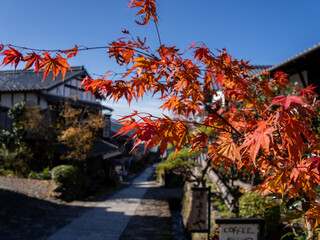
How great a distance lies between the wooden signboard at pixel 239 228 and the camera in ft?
14.2

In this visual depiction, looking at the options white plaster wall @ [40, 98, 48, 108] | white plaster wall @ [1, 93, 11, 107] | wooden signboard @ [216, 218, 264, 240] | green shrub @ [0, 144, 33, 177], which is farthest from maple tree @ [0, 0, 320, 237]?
white plaster wall @ [1, 93, 11, 107]

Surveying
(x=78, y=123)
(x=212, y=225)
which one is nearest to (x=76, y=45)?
(x=212, y=225)

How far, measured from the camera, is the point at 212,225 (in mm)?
7996

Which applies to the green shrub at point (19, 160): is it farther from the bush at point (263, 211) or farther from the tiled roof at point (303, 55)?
the tiled roof at point (303, 55)

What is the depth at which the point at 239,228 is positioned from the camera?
14.2 feet

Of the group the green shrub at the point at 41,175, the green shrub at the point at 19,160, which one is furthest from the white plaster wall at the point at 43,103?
the green shrub at the point at 41,175

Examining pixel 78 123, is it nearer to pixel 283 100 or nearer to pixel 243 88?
pixel 243 88

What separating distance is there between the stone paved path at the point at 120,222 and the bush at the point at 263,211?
265 centimetres

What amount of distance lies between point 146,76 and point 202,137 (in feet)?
3.00

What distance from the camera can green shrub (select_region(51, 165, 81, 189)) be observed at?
1294 centimetres

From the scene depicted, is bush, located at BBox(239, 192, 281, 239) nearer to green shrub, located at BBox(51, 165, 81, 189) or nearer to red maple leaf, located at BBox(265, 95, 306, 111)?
red maple leaf, located at BBox(265, 95, 306, 111)

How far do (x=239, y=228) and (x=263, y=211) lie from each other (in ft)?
8.20

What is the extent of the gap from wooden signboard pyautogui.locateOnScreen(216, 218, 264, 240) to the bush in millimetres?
1824

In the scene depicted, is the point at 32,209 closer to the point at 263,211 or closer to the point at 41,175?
the point at 41,175
